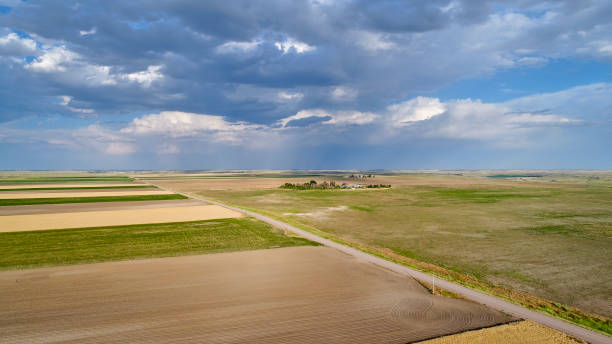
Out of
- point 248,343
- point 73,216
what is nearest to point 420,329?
point 248,343

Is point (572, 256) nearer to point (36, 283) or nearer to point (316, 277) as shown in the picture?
point (316, 277)

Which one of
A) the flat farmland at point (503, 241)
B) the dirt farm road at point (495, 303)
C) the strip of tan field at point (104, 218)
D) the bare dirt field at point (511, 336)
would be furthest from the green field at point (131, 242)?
the bare dirt field at point (511, 336)

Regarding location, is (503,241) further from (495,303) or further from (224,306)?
(224,306)

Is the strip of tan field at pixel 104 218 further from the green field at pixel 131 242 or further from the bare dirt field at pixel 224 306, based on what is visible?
the bare dirt field at pixel 224 306

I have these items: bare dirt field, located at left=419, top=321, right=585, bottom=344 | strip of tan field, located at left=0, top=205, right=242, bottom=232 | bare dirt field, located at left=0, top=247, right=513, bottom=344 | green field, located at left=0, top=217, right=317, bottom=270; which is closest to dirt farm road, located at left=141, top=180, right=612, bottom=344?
bare dirt field, located at left=419, top=321, right=585, bottom=344

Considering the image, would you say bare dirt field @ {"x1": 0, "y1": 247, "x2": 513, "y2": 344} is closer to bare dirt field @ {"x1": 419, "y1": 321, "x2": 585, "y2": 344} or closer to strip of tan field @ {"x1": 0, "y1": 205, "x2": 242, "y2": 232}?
bare dirt field @ {"x1": 419, "y1": 321, "x2": 585, "y2": 344}
